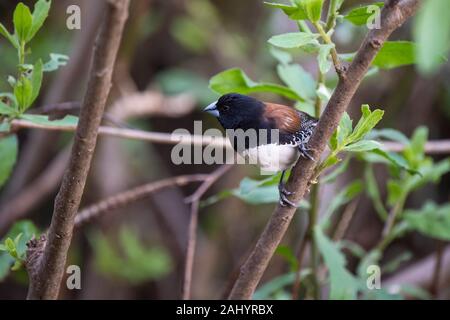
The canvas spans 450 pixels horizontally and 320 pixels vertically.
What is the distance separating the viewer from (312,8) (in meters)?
1.30

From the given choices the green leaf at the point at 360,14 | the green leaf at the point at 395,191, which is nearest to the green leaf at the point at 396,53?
the green leaf at the point at 360,14

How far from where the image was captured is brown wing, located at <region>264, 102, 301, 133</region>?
6.21 feet

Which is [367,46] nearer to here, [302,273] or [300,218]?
[302,273]

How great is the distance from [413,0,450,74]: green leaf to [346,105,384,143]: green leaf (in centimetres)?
65

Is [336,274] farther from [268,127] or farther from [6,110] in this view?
[6,110]

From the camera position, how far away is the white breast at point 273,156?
69.3 inches

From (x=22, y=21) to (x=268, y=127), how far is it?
0.87 meters

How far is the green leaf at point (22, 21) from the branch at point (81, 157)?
0.45 m

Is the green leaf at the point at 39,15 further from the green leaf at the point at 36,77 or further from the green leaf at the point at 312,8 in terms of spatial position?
the green leaf at the point at 312,8

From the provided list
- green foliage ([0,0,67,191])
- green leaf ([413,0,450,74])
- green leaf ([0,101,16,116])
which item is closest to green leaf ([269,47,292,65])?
green foliage ([0,0,67,191])

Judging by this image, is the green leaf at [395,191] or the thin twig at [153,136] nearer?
the thin twig at [153,136]

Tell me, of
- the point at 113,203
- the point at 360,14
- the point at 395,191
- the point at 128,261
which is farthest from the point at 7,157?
the point at 128,261
